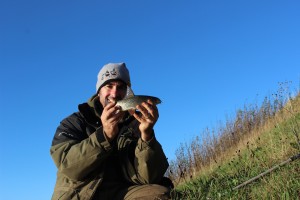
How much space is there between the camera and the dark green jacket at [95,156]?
306 centimetres

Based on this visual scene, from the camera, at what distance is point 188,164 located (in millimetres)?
10789

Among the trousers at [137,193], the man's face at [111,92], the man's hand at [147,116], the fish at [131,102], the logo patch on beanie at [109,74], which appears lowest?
the trousers at [137,193]

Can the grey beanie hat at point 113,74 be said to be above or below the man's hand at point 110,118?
above

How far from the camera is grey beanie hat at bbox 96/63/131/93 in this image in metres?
3.69

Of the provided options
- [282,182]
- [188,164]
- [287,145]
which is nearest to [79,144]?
[282,182]

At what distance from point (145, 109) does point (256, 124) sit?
840 centimetres

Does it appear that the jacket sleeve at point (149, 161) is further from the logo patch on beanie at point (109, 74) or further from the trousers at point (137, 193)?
the logo patch on beanie at point (109, 74)

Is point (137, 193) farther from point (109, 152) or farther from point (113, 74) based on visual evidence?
point (113, 74)

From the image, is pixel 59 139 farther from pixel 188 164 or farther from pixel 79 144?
pixel 188 164

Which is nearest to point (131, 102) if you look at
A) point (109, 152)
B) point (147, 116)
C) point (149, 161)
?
point (147, 116)

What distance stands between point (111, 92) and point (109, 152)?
2.40 ft

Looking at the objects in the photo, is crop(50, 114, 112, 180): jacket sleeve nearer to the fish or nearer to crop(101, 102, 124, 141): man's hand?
crop(101, 102, 124, 141): man's hand

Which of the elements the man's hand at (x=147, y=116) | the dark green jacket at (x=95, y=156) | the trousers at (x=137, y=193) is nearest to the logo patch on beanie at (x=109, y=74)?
the dark green jacket at (x=95, y=156)

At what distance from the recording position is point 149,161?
3244mm
